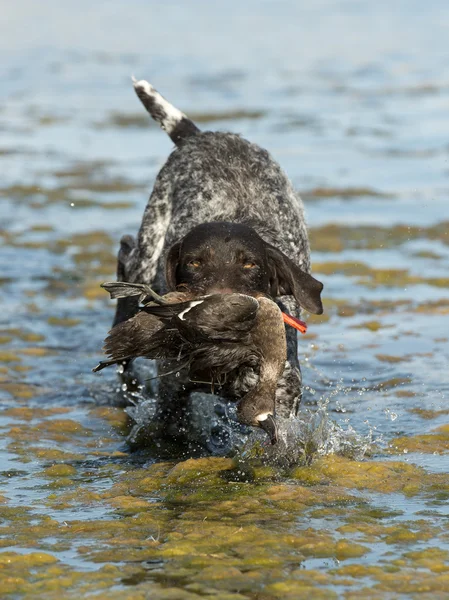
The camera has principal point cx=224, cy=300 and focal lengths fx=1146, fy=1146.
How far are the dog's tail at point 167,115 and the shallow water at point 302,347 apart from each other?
1.68 meters

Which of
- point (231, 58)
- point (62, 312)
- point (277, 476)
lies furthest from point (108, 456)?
point (231, 58)

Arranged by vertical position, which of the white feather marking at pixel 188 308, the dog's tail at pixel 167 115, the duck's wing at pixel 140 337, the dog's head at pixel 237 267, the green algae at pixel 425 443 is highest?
the dog's tail at pixel 167 115

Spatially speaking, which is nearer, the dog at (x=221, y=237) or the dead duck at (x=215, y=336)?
the dead duck at (x=215, y=336)

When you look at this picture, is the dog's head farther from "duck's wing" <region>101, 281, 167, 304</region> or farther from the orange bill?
"duck's wing" <region>101, 281, 167, 304</region>

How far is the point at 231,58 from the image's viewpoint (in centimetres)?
2258

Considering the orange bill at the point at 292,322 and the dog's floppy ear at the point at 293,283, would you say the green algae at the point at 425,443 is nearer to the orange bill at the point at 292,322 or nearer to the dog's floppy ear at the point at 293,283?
the dog's floppy ear at the point at 293,283

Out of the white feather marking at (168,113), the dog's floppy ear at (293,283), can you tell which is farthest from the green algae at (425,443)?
the white feather marking at (168,113)

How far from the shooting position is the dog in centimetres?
505

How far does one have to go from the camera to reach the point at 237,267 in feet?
16.4

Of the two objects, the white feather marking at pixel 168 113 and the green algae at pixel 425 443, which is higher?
the white feather marking at pixel 168 113

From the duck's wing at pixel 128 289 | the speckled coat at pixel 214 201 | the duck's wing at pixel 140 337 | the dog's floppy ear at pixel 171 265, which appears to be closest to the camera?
the duck's wing at pixel 128 289

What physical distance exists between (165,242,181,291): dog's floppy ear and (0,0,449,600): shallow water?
0.90m

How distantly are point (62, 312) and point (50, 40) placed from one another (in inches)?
645

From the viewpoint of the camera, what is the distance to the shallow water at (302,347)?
4227 millimetres
